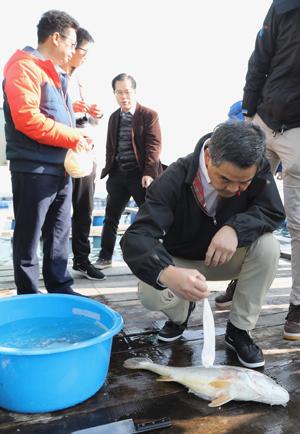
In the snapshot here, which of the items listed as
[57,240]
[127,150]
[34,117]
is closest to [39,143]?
[34,117]

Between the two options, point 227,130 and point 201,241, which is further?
point 201,241

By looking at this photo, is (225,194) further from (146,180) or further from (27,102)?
(146,180)

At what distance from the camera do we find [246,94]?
2.16m

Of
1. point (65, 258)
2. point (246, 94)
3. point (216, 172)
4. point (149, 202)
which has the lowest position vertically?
point (65, 258)

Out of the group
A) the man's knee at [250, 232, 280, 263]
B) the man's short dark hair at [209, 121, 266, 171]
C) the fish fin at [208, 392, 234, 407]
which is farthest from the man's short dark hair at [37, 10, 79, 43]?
the fish fin at [208, 392, 234, 407]

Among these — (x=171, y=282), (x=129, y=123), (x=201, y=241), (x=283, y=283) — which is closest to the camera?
(x=171, y=282)

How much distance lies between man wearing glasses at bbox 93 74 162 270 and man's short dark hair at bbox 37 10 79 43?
1071 mm

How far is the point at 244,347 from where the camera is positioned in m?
1.52

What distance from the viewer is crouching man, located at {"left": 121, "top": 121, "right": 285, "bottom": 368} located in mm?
1316

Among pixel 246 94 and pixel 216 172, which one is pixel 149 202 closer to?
pixel 216 172

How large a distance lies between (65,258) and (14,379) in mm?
1118

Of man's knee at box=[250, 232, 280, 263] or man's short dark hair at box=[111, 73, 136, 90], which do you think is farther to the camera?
man's short dark hair at box=[111, 73, 136, 90]

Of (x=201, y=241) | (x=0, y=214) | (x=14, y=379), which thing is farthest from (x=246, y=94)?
(x=0, y=214)

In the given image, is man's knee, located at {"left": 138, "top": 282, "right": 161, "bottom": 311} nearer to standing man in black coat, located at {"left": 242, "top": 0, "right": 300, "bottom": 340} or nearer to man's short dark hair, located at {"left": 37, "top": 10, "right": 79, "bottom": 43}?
standing man in black coat, located at {"left": 242, "top": 0, "right": 300, "bottom": 340}
